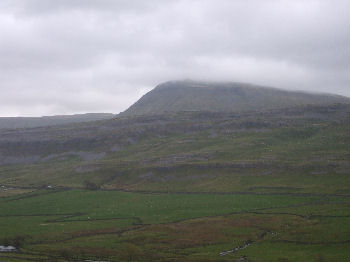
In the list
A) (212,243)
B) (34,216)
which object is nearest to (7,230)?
(34,216)

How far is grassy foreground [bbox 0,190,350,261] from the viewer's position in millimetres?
73250

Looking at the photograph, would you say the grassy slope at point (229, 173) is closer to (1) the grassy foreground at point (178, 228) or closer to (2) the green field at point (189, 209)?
(2) the green field at point (189, 209)

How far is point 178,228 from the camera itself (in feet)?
303

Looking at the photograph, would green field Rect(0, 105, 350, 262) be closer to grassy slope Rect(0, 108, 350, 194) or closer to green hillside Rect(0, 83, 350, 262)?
green hillside Rect(0, 83, 350, 262)

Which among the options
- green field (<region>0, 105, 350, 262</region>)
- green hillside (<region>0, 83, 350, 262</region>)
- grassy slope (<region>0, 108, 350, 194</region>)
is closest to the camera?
green hillside (<region>0, 83, 350, 262</region>)

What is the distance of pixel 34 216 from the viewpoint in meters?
116

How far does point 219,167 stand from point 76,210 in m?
68.9

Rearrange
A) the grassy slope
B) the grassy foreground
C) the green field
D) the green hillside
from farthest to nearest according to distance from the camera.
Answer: the grassy slope < the green field < the green hillside < the grassy foreground

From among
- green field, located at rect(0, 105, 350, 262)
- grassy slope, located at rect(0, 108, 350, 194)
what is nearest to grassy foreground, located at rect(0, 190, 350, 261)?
green field, located at rect(0, 105, 350, 262)

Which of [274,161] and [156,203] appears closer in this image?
[156,203]

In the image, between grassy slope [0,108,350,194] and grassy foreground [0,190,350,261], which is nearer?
grassy foreground [0,190,350,261]

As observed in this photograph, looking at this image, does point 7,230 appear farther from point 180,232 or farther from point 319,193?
point 319,193

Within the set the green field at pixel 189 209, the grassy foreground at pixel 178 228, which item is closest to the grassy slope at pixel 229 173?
the green field at pixel 189 209

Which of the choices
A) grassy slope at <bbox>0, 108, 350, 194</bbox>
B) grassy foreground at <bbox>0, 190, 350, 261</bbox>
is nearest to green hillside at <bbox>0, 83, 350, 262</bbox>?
grassy foreground at <bbox>0, 190, 350, 261</bbox>
